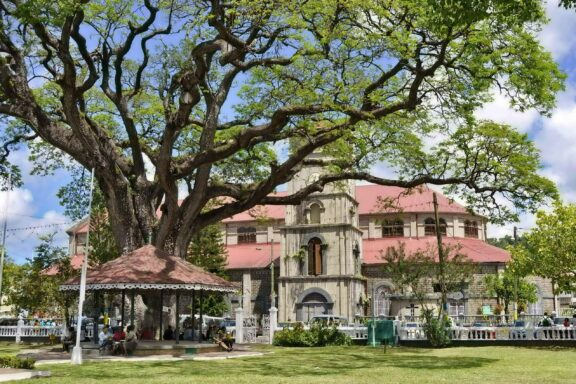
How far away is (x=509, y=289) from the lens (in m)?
46.0

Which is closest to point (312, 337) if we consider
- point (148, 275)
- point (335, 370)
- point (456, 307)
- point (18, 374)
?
point (148, 275)

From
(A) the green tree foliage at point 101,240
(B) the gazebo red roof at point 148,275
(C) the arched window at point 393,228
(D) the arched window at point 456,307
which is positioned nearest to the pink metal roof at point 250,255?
(C) the arched window at point 393,228

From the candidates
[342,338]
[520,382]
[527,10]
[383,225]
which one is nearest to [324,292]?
[383,225]

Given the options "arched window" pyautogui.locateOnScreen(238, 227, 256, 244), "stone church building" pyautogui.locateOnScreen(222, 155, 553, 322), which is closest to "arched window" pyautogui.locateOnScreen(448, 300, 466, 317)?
"stone church building" pyautogui.locateOnScreen(222, 155, 553, 322)

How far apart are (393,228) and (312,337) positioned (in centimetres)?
2637

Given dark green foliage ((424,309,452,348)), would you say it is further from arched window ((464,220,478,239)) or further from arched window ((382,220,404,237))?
arched window ((464,220,478,239))

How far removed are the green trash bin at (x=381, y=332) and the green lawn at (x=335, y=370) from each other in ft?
28.0

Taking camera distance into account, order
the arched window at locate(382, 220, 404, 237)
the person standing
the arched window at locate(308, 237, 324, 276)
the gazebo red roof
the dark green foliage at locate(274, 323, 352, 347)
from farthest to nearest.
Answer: the arched window at locate(382, 220, 404, 237)
the arched window at locate(308, 237, 324, 276)
the dark green foliage at locate(274, 323, 352, 347)
the gazebo red roof
the person standing

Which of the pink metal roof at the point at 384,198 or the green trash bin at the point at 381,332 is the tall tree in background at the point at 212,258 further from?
the green trash bin at the point at 381,332

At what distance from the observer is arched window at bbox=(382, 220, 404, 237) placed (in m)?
53.4

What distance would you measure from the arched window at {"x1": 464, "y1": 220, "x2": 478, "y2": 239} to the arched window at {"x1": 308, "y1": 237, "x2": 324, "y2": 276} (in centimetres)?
1354

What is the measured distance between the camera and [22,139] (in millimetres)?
27453

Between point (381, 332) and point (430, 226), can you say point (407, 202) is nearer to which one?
point (430, 226)

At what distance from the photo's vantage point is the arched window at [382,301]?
49219 mm
